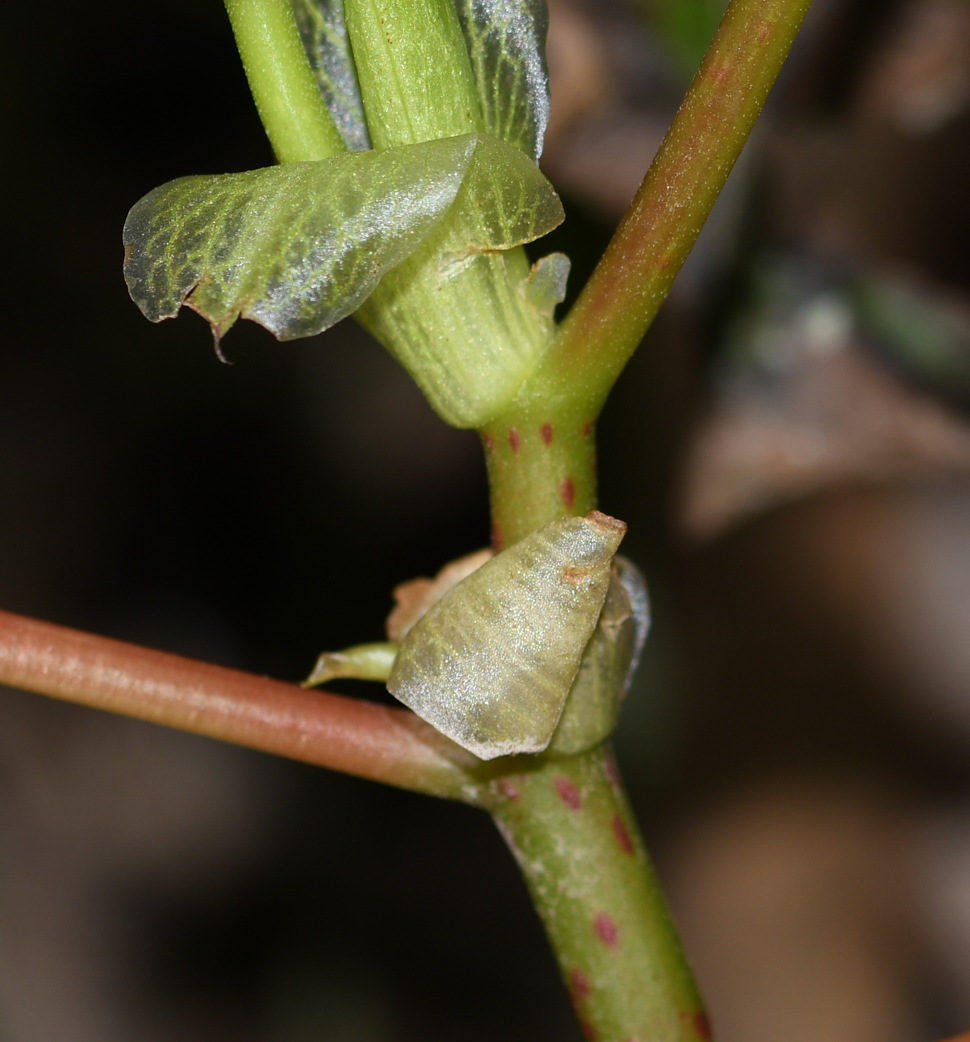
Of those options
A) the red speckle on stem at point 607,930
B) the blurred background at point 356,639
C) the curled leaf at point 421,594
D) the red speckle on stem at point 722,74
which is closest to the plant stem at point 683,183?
the red speckle on stem at point 722,74

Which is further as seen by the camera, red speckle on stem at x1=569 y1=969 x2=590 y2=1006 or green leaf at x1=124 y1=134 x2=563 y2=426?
red speckle on stem at x1=569 y1=969 x2=590 y2=1006

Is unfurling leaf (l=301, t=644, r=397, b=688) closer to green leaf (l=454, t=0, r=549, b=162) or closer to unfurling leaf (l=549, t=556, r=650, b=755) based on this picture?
unfurling leaf (l=549, t=556, r=650, b=755)

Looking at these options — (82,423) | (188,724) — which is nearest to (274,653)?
(82,423)

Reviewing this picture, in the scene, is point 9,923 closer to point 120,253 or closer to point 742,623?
point 120,253

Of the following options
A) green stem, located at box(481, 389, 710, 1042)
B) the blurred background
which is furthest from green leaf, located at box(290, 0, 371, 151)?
the blurred background

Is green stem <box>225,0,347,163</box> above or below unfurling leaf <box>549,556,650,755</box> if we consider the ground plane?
above

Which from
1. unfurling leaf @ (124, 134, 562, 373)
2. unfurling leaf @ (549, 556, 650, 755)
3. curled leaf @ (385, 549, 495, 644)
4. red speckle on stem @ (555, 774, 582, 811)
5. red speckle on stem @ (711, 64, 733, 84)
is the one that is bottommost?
red speckle on stem @ (555, 774, 582, 811)
